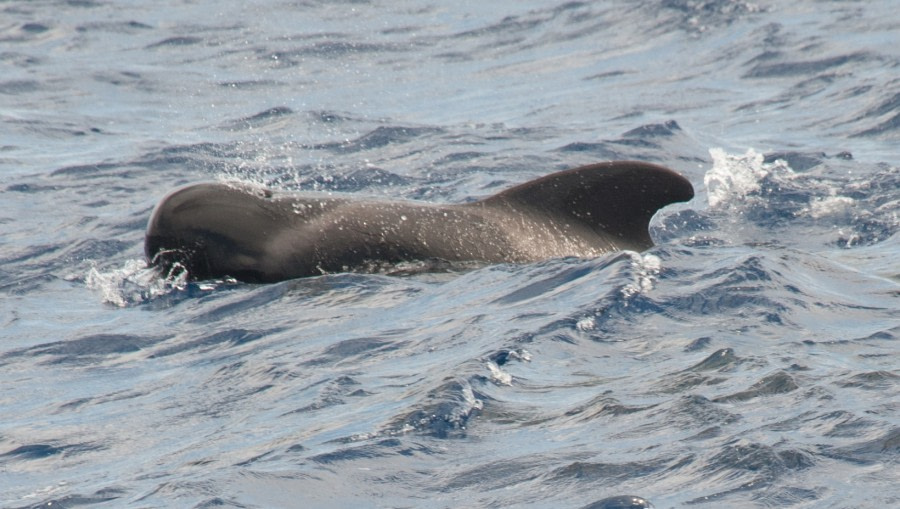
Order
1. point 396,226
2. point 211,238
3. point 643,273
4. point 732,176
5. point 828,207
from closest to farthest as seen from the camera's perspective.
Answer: point 643,273, point 211,238, point 396,226, point 828,207, point 732,176

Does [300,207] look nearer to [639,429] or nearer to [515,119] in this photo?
[639,429]

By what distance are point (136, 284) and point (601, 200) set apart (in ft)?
11.3

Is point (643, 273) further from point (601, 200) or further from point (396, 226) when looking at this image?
point (396, 226)

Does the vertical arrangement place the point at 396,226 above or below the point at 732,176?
above

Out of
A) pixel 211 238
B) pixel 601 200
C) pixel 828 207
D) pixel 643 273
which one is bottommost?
pixel 828 207

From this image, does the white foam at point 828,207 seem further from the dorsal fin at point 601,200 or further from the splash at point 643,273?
the splash at point 643,273

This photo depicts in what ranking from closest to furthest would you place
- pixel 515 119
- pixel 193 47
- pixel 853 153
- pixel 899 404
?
pixel 899 404 → pixel 853 153 → pixel 515 119 → pixel 193 47

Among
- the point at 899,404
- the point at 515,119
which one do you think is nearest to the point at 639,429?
the point at 899,404

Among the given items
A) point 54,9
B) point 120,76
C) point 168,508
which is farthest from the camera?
point 54,9

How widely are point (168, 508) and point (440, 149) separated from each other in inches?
444

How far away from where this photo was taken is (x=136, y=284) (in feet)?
32.7

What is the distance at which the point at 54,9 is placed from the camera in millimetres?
28484

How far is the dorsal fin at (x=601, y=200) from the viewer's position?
10.3 metres

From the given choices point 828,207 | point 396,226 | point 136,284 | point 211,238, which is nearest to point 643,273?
point 396,226
